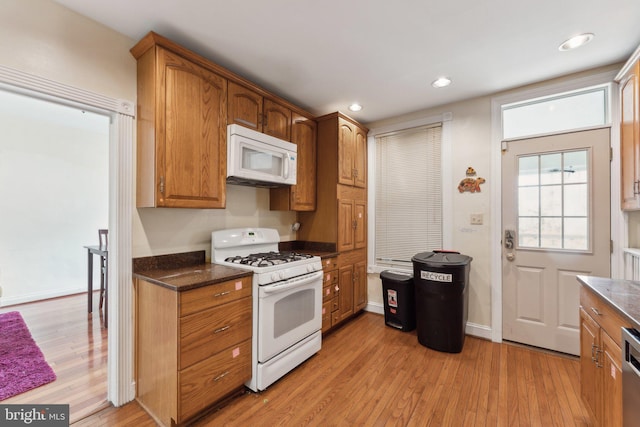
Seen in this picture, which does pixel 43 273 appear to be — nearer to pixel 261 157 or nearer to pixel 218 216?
pixel 218 216

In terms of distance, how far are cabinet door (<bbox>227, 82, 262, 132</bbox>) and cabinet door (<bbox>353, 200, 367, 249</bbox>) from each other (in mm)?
1548

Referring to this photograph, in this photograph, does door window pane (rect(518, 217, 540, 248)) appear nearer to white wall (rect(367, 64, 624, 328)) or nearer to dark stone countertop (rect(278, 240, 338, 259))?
white wall (rect(367, 64, 624, 328))

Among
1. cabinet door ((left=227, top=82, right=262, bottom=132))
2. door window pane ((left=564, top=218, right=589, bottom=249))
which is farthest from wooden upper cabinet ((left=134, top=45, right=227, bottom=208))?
door window pane ((left=564, top=218, right=589, bottom=249))

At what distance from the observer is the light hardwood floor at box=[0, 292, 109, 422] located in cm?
186

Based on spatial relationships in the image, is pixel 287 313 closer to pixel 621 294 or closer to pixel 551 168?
pixel 621 294

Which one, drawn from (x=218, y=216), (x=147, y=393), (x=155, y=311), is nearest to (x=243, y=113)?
(x=218, y=216)

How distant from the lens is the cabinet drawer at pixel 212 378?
5.18 feet

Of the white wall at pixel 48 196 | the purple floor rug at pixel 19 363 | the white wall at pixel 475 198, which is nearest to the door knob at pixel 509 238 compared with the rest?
the white wall at pixel 475 198

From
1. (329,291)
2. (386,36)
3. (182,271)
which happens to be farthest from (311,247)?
(386,36)

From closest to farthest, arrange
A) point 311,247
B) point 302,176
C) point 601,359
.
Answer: point 601,359, point 302,176, point 311,247

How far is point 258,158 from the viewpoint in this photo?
232 cm

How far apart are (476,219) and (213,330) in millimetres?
2707

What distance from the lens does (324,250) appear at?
3082 millimetres

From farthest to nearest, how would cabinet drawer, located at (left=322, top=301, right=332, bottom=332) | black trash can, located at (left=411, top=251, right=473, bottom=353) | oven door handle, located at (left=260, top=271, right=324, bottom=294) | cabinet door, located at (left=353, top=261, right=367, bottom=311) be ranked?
cabinet door, located at (left=353, top=261, right=367, bottom=311) → cabinet drawer, located at (left=322, top=301, right=332, bottom=332) → black trash can, located at (left=411, top=251, right=473, bottom=353) → oven door handle, located at (left=260, top=271, right=324, bottom=294)
